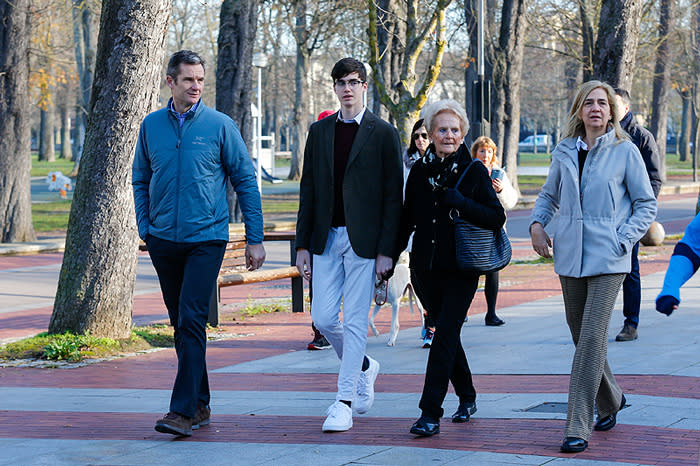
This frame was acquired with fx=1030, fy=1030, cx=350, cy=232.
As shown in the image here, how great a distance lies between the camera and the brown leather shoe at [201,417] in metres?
5.85

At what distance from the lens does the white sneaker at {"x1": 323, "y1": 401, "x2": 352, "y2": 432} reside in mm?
5562

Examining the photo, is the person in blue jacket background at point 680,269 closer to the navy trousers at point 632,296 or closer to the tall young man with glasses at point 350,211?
the tall young man with glasses at point 350,211

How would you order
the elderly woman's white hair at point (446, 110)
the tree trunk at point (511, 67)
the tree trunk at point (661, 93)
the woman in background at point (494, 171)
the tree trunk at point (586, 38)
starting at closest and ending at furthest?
the elderly woman's white hair at point (446, 110), the woman in background at point (494, 171), the tree trunk at point (586, 38), the tree trunk at point (511, 67), the tree trunk at point (661, 93)

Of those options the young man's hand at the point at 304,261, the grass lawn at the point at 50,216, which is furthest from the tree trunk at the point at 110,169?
the grass lawn at the point at 50,216

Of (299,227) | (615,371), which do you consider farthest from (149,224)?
(615,371)

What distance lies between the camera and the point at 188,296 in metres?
5.67

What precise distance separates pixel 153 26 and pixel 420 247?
14.5 ft

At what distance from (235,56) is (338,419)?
511 inches

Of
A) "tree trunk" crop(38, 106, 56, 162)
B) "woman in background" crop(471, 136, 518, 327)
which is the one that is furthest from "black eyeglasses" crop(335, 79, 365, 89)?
"tree trunk" crop(38, 106, 56, 162)

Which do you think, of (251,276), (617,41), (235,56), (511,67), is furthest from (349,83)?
(511,67)

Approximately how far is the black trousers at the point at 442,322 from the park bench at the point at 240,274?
5061 mm

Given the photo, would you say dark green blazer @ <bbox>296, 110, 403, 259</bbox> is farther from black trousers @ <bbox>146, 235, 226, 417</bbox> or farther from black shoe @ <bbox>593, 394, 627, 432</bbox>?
black shoe @ <bbox>593, 394, 627, 432</bbox>

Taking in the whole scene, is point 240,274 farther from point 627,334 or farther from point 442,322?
point 442,322

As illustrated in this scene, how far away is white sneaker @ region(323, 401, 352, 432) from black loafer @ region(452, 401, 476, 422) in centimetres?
61
